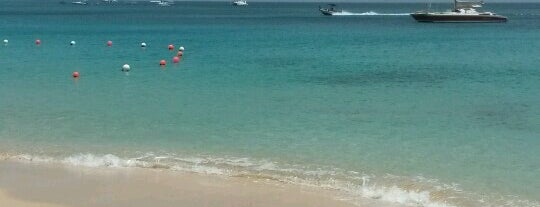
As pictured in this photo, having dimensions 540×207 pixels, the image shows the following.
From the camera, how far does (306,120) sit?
733 inches

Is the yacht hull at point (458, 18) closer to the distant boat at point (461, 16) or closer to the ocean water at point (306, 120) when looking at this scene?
the distant boat at point (461, 16)

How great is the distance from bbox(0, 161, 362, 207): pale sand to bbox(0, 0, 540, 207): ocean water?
Answer: 0.53 m

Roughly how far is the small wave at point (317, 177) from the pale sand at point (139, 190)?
0.39 m

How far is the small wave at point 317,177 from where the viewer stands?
1188 cm

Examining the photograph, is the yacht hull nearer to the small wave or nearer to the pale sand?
the small wave

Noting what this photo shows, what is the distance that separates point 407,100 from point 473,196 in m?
9.72

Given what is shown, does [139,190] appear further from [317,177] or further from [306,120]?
[306,120]

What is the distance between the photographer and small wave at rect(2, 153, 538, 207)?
39.0 feet

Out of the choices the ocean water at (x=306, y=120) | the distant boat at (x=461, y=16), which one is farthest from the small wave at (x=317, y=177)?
the distant boat at (x=461, y=16)

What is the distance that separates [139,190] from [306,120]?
23.6ft

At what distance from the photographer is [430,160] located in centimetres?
1452

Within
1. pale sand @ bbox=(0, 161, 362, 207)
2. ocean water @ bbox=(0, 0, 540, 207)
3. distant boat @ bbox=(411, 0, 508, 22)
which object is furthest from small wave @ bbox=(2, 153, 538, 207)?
distant boat @ bbox=(411, 0, 508, 22)

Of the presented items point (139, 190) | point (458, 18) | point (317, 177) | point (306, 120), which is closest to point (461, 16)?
point (458, 18)

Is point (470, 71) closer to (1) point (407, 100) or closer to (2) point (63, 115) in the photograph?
(1) point (407, 100)
